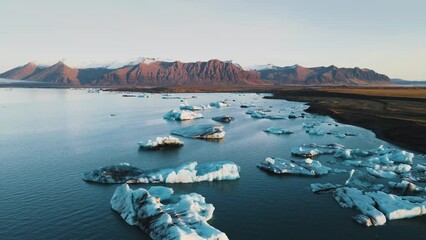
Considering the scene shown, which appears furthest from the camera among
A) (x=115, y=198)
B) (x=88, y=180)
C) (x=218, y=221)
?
(x=88, y=180)

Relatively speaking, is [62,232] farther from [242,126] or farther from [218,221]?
[242,126]

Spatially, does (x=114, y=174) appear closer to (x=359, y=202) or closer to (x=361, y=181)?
(x=359, y=202)

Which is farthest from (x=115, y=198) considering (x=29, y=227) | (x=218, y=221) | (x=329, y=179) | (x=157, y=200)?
(x=329, y=179)

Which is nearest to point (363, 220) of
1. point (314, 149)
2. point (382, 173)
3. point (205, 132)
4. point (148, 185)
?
point (382, 173)

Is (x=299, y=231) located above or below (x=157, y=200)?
below

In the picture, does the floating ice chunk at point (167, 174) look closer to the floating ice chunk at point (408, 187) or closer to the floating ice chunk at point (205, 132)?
the floating ice chunk at point (408, 187)

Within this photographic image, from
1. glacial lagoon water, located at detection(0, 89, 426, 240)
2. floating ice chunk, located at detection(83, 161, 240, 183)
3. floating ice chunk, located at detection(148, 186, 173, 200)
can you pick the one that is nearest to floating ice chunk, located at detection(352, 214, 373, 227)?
glacial lagoon water, located at detection(0, 89, 426, 240)
